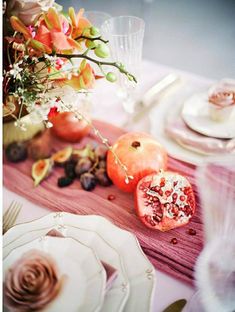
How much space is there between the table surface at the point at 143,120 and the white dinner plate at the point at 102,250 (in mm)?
53

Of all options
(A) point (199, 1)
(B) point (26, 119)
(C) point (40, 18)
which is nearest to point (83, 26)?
(C) point (40, 18)

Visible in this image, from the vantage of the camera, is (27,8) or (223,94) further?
(223,94)

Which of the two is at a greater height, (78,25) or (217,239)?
(78,25)

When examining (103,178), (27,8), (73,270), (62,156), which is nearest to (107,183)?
(103,178)

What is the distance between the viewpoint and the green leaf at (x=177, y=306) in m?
0.61

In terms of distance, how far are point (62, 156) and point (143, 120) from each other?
0.21 m

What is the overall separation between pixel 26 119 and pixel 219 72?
48 centimetres

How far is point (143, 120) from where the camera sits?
970 millimetres

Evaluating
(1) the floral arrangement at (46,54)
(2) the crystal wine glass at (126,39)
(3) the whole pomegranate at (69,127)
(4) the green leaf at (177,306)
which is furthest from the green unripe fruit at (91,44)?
(4) the green leaf at (177,306)

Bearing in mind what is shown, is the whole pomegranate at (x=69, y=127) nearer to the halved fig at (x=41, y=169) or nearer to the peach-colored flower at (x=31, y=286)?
the halved fig at (x=41, y=169)

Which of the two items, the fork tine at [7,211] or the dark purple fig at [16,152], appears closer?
the fork tine at [7,211]

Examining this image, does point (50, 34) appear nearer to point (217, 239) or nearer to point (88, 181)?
point (88, 181)

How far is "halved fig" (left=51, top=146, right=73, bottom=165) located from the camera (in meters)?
0.89

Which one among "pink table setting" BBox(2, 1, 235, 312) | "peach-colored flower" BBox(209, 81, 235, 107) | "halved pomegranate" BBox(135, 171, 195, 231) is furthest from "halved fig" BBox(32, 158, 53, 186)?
"peach-colored flower" BBox(209, 81, 235, 107)
